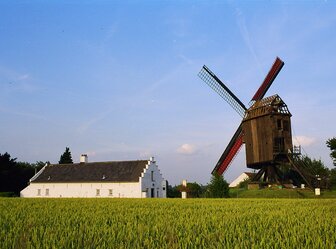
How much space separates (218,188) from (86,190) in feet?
83.5

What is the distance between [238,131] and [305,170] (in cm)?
1064

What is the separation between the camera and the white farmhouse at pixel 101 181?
177ft

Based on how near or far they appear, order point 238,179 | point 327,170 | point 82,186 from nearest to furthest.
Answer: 1. point 327,170
2. point 82,186
3. point 238,179

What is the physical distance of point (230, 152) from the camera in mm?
53000

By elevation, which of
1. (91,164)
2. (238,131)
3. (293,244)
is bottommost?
(293,244)

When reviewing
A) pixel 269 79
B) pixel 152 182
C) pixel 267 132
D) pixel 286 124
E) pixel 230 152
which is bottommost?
pixel 152 182

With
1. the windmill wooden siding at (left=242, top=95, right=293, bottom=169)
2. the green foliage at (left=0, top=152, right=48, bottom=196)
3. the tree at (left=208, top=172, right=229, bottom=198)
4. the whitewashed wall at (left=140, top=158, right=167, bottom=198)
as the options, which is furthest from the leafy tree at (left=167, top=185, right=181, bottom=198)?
the green foliage at (left=0, top=152, right=48, bottom=196)

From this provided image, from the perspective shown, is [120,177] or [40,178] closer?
[120,177]

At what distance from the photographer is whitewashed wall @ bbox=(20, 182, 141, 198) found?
177ft

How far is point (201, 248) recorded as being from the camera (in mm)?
6016

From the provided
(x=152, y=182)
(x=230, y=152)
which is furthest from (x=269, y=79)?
(x=152, y=182)

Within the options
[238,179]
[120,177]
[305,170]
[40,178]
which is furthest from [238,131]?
[238,179]

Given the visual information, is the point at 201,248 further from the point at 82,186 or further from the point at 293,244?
the point at 82,186

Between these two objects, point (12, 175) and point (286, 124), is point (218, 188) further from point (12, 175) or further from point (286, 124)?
point (12, 175)
